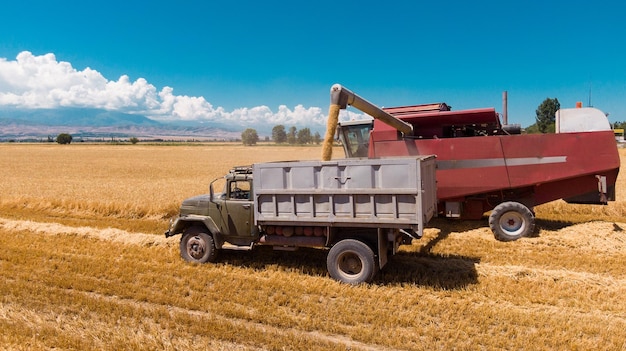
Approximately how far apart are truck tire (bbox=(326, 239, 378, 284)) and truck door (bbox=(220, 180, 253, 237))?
182 cm

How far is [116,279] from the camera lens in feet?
24.1

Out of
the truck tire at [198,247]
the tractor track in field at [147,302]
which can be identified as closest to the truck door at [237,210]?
the truck tire at [198,247]

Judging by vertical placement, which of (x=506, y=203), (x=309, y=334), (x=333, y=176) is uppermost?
(x=333, y=176)

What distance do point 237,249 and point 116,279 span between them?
2.15 m

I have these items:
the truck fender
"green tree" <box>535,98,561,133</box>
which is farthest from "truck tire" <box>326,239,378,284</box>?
"green tree" <box>535,98,561,133</box>

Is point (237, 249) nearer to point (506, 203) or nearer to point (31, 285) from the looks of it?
point (31, 285)

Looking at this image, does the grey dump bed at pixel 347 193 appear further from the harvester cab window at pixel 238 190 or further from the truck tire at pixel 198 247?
the truck tire at pixel 198 247

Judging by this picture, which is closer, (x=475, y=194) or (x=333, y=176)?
(x=333, y=176)

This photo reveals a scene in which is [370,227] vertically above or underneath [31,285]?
above

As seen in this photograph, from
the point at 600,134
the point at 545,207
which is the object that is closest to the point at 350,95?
the point at 600,134

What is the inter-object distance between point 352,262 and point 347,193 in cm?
124

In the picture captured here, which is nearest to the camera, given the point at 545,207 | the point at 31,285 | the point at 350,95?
the point at 31,285

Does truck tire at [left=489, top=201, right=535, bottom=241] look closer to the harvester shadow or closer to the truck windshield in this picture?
the harvester shadow

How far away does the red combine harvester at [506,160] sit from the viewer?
9.84m
